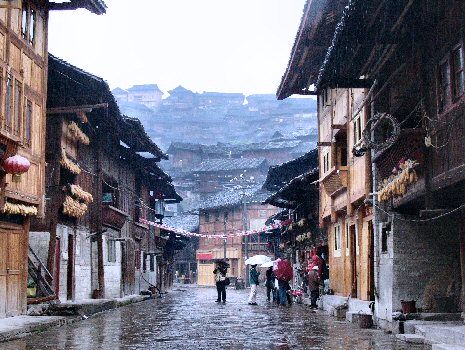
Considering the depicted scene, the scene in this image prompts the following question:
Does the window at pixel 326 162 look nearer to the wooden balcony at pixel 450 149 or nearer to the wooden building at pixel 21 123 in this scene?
the wooden building at pixel 21 123

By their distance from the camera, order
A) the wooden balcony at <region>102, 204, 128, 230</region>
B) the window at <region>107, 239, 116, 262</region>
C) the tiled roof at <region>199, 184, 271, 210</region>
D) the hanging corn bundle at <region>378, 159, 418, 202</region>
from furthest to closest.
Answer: the tiled roof at <region>199, 184, 271, 210</region> → the window at <region>107, 239, 116, 262</region> → the wooden balcony at <region>102, 204, 128, 230</region> → the hanging corn bundle at <region>378, 159, 418, 202</region>

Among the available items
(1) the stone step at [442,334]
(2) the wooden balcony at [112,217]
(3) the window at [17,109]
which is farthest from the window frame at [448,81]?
(2) the wooden balcony at [112,217]

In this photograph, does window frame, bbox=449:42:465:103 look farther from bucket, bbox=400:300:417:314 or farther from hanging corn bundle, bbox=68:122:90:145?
hanging corn bundle, bbox=68:122:90:145

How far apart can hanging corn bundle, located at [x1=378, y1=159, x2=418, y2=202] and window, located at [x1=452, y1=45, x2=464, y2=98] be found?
6.56ft

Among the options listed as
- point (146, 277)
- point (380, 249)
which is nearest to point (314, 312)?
point (380, 249)

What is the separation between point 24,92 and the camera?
63.5 ft

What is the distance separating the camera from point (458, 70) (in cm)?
1312

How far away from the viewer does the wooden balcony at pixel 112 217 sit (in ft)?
101

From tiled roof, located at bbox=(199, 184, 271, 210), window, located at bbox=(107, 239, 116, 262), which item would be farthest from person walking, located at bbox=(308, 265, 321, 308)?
tiled roof, located at bbox=(199, 184, 271, 210)

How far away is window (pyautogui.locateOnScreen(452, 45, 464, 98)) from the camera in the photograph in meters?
12.8

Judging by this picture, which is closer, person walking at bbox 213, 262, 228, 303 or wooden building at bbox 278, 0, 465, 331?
wooden building at bbox 278, 0, 465, 331

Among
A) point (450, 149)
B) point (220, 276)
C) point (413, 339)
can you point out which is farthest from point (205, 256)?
point (450, 149)

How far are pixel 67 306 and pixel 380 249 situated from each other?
9667 mm

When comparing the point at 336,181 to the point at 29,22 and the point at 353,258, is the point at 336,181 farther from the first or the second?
the point at 29,22
